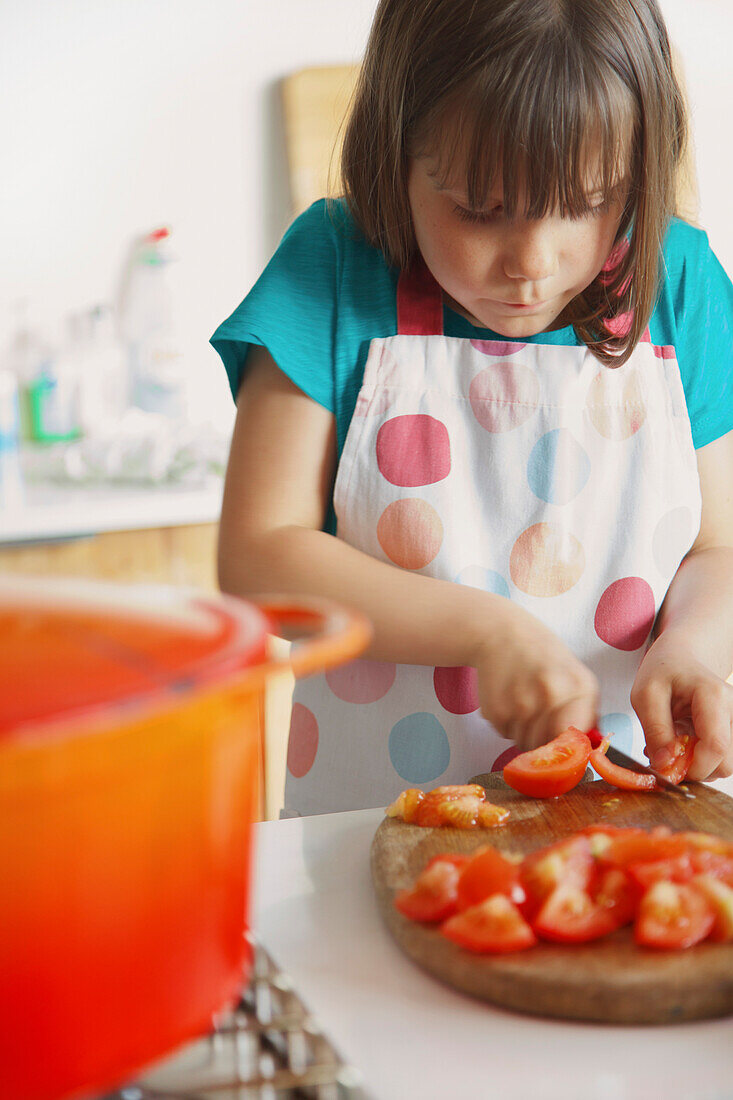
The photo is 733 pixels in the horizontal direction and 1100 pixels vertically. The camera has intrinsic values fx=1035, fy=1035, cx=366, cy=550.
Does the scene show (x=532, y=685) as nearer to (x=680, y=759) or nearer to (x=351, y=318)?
(x=680, y=759)

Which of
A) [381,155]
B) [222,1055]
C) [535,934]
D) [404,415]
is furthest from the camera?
[404,415]

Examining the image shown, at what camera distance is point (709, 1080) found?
40 centimetres

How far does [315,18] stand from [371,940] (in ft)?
5.97

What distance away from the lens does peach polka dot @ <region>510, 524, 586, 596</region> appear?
3.04 ft

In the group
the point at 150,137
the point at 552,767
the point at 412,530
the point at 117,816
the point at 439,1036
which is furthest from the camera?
the point at 150,137

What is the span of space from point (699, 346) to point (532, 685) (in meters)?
0.46

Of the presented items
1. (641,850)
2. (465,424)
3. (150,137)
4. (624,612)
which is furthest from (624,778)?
(150,137)

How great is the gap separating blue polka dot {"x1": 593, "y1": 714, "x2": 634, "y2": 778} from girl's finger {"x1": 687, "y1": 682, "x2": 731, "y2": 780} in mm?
199

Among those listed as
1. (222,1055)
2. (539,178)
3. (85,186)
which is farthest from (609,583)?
(85,186)

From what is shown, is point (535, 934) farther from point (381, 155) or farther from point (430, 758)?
point (381, 155)

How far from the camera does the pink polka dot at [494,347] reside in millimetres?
931

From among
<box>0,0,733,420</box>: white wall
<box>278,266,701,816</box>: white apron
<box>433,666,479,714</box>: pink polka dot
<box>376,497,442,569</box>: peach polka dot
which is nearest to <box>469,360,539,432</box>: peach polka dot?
<box>278,266,701,816</box>: white apron

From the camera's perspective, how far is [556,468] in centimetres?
93

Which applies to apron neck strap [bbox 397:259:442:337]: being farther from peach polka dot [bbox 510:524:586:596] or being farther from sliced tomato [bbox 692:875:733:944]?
sliced tomato [bbox 692:875:733:944]
